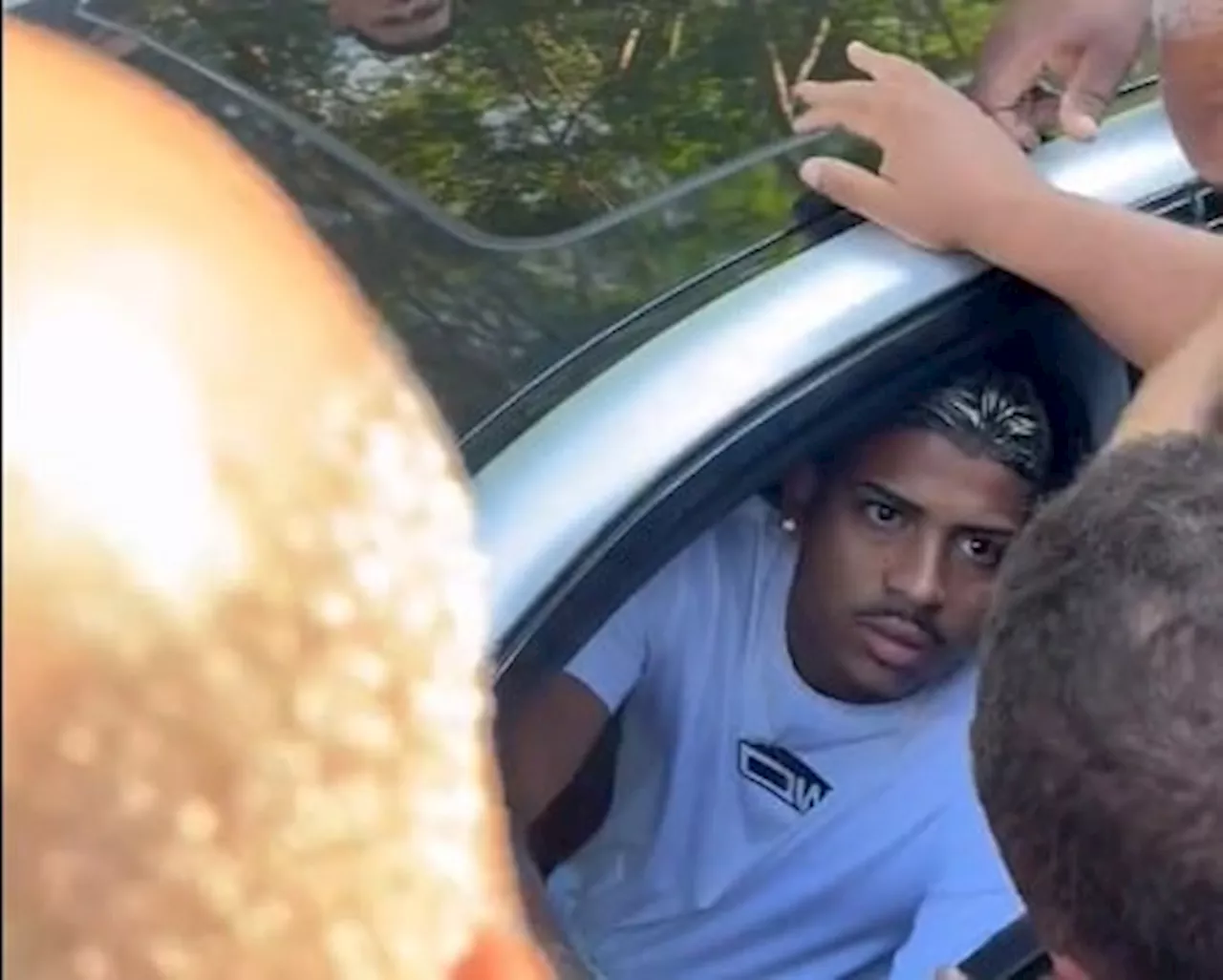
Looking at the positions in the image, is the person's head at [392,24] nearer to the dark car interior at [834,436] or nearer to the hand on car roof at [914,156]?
the hand on car roof at [914,156]

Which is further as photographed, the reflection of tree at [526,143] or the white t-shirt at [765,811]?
the white t-shirt at [765,811]

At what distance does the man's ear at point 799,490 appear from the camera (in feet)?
6.21

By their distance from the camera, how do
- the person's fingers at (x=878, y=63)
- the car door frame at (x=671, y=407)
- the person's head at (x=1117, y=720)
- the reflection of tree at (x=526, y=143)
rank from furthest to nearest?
1. the person's fingers at (x=878, y=63)
2. the reflection of tree at (x=526, y=143)
3. the car door frame at (x=671, y=407)
4. the person's head at (x=1117, y=720)

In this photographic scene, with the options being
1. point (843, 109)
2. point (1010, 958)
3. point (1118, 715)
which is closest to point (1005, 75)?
point (843, 109)

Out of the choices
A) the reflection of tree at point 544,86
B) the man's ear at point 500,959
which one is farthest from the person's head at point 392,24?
the man's ear at point 500,959

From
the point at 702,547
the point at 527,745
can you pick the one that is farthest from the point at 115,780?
the point at 702,547

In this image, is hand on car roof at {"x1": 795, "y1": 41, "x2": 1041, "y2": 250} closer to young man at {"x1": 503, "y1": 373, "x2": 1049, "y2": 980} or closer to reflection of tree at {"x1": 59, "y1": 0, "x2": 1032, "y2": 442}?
reflection of tree at {"x1": 59, "y1": 0, "x2": 1032, "y2": 442}

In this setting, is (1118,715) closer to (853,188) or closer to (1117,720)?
(1117,720)

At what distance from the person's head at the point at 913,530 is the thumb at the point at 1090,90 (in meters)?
0.22

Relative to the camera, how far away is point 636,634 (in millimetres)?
1872

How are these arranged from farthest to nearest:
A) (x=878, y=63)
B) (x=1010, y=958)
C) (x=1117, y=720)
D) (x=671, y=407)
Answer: (x=878, y=63), (x=1010, y=958), (x=671, y=407), (x=1117, y=720)

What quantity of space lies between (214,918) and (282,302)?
84 mm

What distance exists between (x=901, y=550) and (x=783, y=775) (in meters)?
0.21

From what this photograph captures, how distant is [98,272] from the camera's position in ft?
1.01
